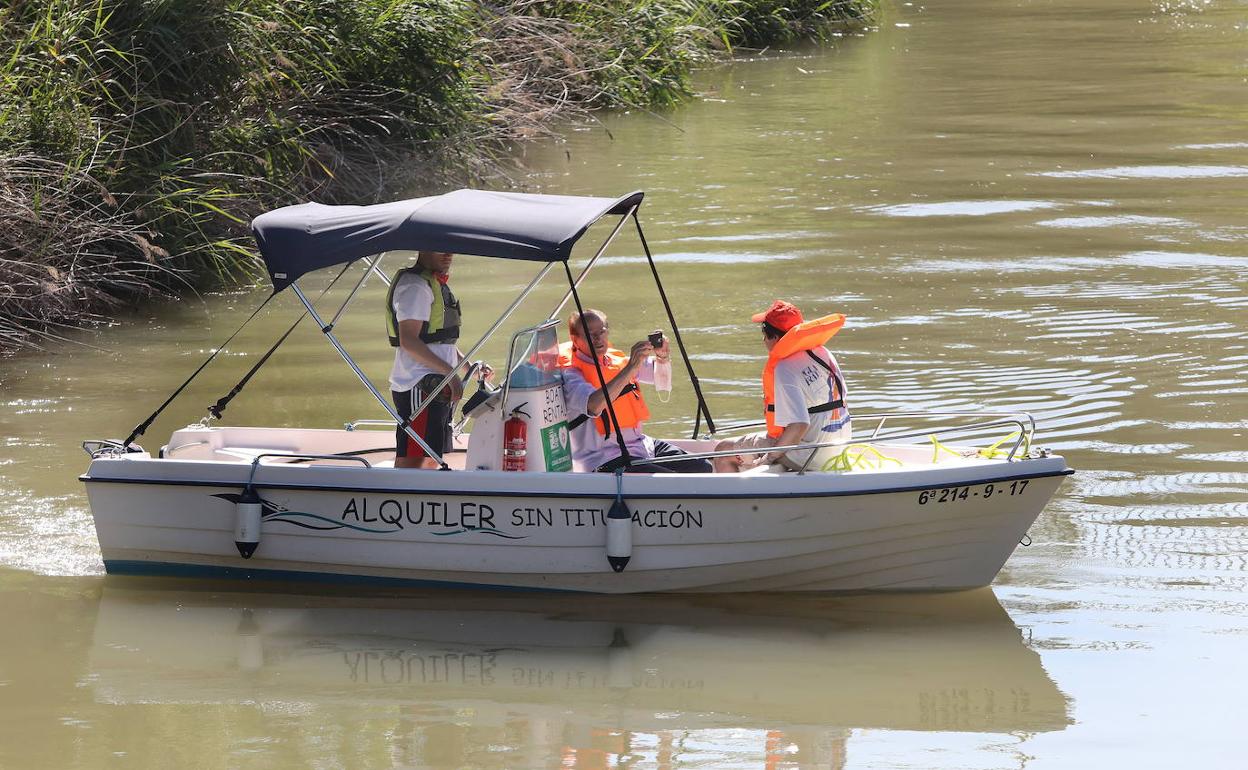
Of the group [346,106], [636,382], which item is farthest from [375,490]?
[346,106]

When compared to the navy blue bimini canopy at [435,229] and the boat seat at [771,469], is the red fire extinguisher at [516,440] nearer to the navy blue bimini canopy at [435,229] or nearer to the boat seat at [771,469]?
the navy blue bimini canopy at [435,229]

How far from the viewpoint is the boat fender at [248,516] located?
7.59 meters

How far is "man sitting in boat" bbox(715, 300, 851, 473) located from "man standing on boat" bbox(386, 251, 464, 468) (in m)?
1.49

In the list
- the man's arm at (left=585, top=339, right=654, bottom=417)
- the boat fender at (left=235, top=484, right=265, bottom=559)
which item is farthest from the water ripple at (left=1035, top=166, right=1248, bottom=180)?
the boat fender at (left=235, top=484, right=265, bottom=559)

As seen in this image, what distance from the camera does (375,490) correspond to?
24.4ft

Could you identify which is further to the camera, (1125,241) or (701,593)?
(1125,241)

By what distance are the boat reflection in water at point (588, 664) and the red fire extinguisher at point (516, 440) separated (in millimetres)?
682

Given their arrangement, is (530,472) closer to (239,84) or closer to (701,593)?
(701,593)

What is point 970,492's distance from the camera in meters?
7.16

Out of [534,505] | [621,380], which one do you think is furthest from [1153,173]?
[534,505]

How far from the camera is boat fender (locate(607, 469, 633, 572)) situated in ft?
23.7

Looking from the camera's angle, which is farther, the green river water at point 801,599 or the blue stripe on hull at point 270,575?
the blue stripe on hull at point 270,575

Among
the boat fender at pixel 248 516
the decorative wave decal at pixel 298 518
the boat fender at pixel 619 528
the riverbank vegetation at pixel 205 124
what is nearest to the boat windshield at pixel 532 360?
the boat fender at pixel 619 528

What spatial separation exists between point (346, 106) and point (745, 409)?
22.5ft
